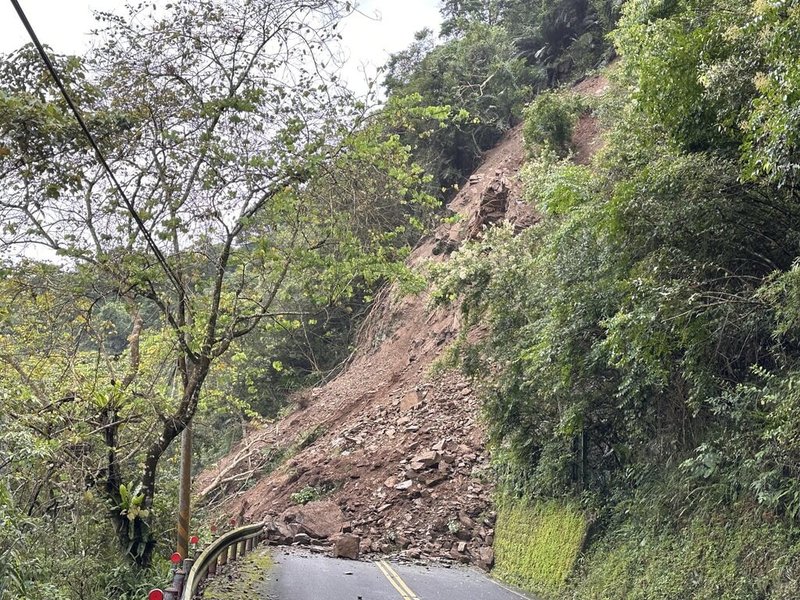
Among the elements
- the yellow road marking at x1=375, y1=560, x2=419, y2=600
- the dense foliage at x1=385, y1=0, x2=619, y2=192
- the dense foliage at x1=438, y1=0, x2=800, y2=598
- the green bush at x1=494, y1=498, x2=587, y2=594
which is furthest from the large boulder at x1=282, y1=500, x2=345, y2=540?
the dense foliage at x1=385, y1=0, x2=619, y2=192

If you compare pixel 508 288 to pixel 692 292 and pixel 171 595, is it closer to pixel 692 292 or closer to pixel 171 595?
pixel 692 292

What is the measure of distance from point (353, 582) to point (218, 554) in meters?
2.52

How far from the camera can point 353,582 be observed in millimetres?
13312

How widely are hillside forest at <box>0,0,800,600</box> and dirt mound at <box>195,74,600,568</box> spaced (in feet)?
8.75

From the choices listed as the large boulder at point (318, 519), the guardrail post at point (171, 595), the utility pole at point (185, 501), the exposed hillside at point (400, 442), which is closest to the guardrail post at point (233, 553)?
the utility pole at point (185, 501)

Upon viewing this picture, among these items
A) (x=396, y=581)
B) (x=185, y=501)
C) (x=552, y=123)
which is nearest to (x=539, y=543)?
(x=396, y=581)

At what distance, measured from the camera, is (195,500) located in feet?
69.3

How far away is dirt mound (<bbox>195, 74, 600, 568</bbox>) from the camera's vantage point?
2012 centimetres

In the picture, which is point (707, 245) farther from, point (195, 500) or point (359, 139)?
point (195, 500)

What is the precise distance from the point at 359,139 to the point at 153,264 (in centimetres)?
406

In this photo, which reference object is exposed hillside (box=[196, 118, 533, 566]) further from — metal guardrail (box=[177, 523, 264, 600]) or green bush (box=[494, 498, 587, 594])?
metal guardrail (box=[177, 523, 264, 600])

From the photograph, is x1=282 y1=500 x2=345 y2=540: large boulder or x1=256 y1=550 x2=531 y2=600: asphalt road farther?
x1=282 y1=500 x2=345 y2=540: large boulder

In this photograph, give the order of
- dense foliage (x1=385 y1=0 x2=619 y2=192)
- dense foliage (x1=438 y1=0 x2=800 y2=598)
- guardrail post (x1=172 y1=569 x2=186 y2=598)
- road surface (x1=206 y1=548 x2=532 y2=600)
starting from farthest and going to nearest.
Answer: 1. dense foliage (x1=385 y1=0 x2=619 y2=192)
2. road surface (x1=206 y1=548 x2=532 y2=600)
3. guardrail post (x1=172 y1=569 x2=186 y2=598)
4. dense foliage (x1=438 y1=0 x2=800 y2=598)

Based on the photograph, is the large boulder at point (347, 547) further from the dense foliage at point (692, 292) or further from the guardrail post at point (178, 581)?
the guardrail post at point (178, 581)
